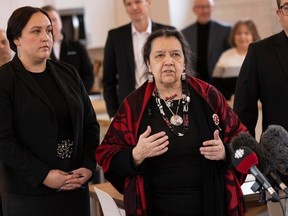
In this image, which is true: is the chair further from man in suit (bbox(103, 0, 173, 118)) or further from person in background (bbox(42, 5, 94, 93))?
person in background (bbox(42, 5, 94, 93))

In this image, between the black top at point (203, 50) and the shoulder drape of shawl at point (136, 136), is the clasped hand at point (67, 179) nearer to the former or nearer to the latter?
the shoulder drape of shawl at point (136, 136)

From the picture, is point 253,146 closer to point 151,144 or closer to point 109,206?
point 151,144

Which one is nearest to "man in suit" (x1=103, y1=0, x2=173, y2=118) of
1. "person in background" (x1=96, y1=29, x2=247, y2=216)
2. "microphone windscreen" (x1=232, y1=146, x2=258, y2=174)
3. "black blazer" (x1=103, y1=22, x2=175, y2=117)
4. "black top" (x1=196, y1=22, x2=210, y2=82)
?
"black blazer" (x1=103, y1=22, x2=175, y2=117)

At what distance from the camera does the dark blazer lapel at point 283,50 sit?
2855 mm

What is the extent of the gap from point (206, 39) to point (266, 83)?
3.27 metres

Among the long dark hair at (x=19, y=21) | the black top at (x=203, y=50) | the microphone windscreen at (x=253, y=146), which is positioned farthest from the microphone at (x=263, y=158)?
the black top at (x=203, y=50)

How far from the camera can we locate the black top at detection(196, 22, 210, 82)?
19.7ft

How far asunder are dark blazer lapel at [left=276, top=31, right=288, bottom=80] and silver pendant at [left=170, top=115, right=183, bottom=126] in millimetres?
591

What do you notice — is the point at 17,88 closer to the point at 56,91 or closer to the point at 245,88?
the point at 56,91

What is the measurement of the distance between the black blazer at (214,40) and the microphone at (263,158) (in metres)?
3.98

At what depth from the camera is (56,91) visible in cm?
289

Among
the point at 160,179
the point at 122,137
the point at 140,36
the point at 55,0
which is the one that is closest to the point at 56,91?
the point at 122,137

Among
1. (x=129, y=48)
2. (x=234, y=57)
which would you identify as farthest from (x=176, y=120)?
(x=234, y=57)

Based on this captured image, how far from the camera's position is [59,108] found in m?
2.85
